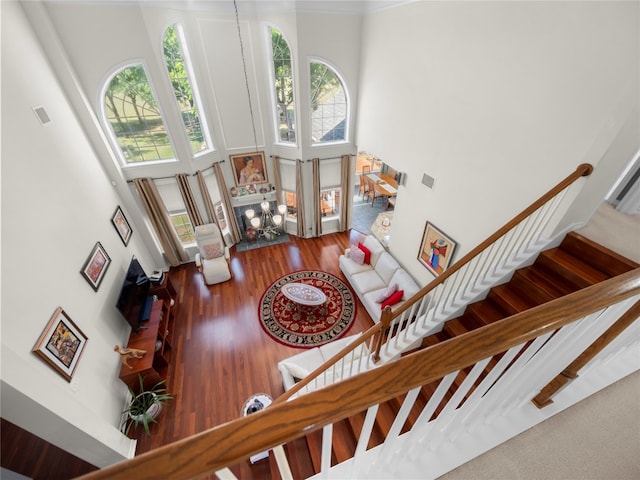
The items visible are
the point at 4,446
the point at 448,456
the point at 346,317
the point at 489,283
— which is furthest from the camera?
the point at 346,317

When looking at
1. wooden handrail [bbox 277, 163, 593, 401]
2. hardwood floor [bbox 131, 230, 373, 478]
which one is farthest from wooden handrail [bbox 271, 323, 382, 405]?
hardwood floor [bbox 131, 230, 373, 478]

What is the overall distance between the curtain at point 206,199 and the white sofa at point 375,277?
3.13 metres

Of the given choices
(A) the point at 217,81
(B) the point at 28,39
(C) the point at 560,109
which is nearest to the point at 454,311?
(C) the point at 560,109

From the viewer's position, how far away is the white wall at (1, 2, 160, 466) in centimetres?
221

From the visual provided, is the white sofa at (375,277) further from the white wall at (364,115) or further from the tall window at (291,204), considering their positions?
the tall window at (291,204)

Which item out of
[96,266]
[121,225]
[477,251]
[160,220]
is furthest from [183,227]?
[477,251]

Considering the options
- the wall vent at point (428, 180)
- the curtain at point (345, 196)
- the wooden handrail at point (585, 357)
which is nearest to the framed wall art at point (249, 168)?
the curtain at point (345, 196)

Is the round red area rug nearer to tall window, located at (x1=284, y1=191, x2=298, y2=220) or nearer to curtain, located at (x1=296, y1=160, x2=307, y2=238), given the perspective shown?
curtain, located at (x1=296, y1=160, x2=307, y2=238)

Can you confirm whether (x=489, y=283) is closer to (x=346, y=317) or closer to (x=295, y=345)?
(x=346, y=317)

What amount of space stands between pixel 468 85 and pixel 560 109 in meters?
1.10

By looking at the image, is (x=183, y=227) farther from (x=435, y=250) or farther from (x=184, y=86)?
(x=435, y=250)

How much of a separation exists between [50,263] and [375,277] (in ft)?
15.6

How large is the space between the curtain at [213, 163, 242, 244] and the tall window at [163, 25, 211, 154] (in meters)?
0.57

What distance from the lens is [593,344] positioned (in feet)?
4.01
